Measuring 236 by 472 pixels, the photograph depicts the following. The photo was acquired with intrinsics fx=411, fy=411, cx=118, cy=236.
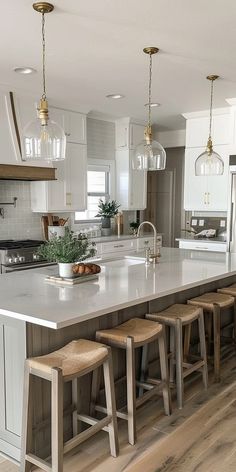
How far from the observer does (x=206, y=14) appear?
2.66 m

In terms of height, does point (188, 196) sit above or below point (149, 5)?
below

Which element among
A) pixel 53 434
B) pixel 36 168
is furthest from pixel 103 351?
pixel 36 168

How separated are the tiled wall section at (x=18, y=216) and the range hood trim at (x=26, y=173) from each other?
0.25 m

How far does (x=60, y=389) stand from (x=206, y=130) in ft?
14.6

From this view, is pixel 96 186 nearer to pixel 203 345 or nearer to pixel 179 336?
pixel 203 345

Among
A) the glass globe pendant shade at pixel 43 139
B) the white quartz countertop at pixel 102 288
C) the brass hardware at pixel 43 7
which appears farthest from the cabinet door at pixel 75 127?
the glass globe pendant shade at pixel 43 139

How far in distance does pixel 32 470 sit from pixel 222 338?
7.35 feet

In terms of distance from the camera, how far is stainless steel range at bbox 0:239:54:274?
162 inches

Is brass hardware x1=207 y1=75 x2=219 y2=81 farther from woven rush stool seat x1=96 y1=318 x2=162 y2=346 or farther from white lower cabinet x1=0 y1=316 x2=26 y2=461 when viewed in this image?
white lower cabinet x1=0 y1=316 x2=26 y2=461

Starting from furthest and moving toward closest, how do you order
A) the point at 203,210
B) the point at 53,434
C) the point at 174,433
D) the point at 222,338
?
the point at 203,210, the point at 222,338, the point at 174,433, the point at 53,434

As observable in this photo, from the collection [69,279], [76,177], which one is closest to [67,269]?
[69,279]

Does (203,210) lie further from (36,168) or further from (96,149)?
(36,168)

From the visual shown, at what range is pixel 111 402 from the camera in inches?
85.8

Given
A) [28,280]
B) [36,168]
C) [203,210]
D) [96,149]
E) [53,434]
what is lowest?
[53,434]
